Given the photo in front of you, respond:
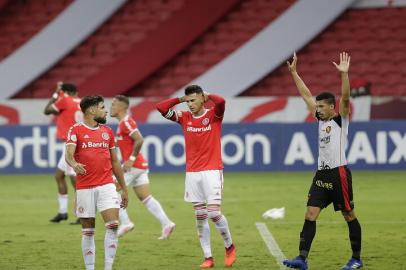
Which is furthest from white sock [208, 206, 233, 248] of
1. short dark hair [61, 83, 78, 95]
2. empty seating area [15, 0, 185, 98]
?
empty seating area [15, 0, 185, 98]

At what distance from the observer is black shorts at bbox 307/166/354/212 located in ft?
38.3

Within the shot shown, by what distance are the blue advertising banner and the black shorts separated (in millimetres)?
13180

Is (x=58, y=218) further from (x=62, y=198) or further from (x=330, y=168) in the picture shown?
(x=330, y=168)

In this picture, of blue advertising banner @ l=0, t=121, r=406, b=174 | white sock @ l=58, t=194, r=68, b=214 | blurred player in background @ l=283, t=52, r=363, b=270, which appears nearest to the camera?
blurred player in background @ l=283, t=52, r=363, b=270

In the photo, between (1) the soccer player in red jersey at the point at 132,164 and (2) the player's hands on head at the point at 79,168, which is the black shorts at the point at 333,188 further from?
(1) the soccer player in red jersey at the point at 132,164

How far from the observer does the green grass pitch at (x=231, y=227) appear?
41.6 ft

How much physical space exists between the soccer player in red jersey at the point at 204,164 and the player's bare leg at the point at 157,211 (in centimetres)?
242

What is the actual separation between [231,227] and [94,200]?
5.36 metres

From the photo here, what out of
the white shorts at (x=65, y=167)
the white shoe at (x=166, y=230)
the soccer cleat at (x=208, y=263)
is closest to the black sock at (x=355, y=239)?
the soccer cleat at (x=208, y=263)

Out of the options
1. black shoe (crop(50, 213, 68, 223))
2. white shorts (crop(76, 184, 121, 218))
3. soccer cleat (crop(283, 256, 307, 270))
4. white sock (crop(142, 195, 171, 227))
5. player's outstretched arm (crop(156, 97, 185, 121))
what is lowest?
soccer cleat (crop(283, 256, 307, 270))

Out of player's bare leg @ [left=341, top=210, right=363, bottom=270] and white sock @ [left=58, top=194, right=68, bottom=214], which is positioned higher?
white sock @ [left=58, top=194, right=68, bottom=214]

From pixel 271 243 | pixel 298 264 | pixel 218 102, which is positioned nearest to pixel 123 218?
pixel 271 243

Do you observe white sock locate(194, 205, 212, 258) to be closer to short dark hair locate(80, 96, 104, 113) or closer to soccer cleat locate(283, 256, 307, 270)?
soccer cleat locate(283, 256, 307, 270)

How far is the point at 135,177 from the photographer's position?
15.4m
